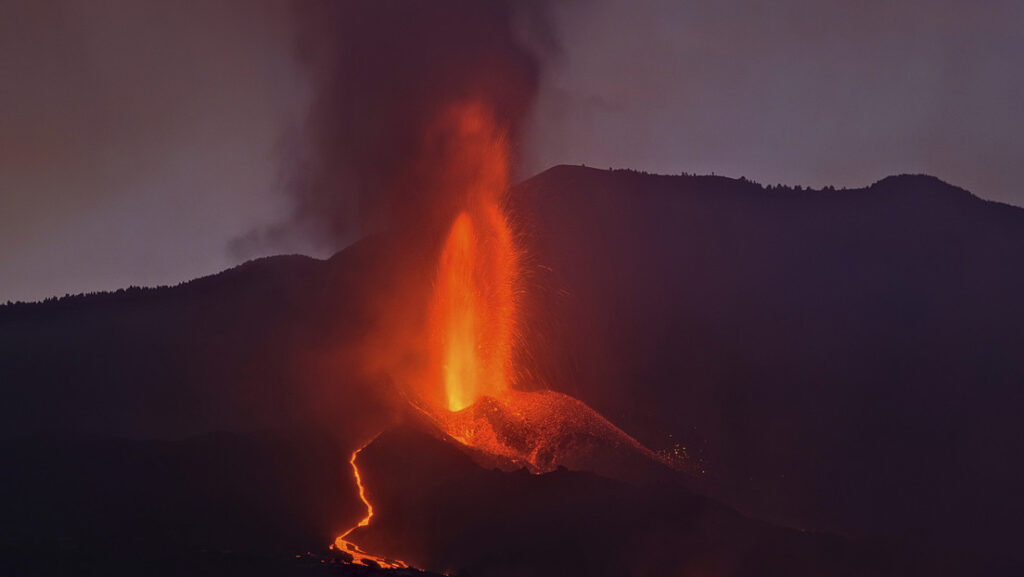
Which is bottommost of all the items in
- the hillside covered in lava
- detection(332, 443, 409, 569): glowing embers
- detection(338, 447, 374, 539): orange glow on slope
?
detection(332, 443, 409, 569): glowing embers

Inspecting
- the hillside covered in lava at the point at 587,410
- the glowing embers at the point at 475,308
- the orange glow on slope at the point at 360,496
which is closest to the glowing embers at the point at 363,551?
the orange glow on slope at the point at 360,496

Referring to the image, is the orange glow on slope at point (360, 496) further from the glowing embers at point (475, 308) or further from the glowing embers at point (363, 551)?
the glowing embers at point (475, 308)

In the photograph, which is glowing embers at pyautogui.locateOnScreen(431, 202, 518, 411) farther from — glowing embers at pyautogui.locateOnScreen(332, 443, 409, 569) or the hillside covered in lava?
glowing embers at pyautogui.locateOnScreen(332, 443, 409, 569)

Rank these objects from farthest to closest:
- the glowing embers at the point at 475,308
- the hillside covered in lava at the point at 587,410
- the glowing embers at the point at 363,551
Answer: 1. the glowing embers at the point at 475,308
2. the hillside covered in lava at the point at 587,410
3. the glowing embers at the point at 363,551

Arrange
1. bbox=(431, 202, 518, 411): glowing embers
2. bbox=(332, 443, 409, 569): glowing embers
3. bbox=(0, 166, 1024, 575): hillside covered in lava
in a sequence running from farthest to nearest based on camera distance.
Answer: bbox=(431, 202, 518, 411): glowing embers < bbox=(0, 166, 1024, 575): hillside covered in lava < bbox=(332, 443, 409, 569): glowing embers

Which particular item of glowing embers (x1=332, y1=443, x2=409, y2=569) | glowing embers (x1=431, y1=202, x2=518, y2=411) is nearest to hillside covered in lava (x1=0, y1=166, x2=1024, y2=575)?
glowing embers (x1=332, y1=443, x2=409, y2=569)

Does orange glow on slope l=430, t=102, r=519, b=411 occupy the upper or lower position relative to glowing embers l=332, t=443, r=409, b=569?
upper

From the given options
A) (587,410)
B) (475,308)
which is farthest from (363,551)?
(475,308)
